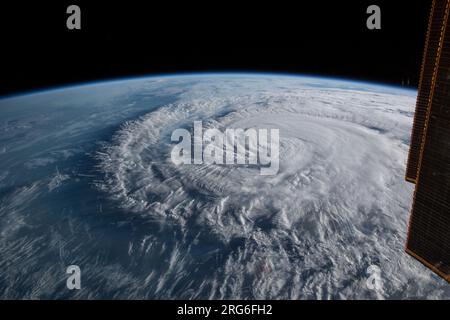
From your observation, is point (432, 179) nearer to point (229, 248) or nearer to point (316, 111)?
point (229, 248)

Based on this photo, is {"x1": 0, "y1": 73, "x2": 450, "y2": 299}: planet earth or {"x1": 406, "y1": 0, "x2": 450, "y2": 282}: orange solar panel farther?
{"x1": 0, "y1": 73, "x2": 450, "y2": 299}: planet earth

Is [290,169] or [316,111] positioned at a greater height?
[316,111]

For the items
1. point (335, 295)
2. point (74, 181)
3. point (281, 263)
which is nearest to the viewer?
point (335, 295)

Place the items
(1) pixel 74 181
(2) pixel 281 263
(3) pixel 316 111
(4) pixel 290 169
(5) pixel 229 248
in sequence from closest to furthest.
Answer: (2) pixel 281 263 → (5) pixel 229 248 → (1) pixel 74 181 → (4) pixel 290 169 → (3) pixel 316 111

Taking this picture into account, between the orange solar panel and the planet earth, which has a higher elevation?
the orange solar panel

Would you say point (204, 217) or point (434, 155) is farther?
point (204, 217)

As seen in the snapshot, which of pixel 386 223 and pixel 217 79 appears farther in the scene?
pixel 217 79

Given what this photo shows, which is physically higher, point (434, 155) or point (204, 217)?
point (434, 155)

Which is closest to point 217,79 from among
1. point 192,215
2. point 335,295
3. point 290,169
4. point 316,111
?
point 316,111
